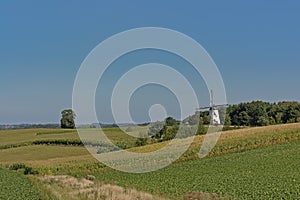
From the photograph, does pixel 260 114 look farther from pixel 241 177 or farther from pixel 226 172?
pixel 241 177

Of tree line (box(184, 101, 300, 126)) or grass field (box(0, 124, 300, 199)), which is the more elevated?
tree line (box(184, 101, 300, 126))

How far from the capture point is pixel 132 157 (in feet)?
146

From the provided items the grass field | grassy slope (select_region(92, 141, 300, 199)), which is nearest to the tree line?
the grass field

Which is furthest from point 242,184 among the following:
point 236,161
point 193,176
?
point 236,161

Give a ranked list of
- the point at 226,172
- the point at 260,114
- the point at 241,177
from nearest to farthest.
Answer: the point at 241,177
the point at 226,172
the point at 260,114

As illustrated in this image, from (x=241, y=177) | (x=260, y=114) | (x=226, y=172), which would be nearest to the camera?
(x=241, y=177)

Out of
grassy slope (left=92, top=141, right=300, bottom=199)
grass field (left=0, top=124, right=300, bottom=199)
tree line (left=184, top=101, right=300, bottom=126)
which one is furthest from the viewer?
tree line (left=184, top=101, right=300, bottom=126)

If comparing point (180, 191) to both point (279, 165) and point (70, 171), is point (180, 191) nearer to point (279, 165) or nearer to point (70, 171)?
point (279, 165)

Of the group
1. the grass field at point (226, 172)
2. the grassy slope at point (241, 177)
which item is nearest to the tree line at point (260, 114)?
the grass field at point (226, 172)

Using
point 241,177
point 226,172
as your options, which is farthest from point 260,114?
point 241,177

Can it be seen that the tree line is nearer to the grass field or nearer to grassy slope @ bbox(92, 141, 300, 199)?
the grass field

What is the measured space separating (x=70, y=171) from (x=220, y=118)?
171 feet

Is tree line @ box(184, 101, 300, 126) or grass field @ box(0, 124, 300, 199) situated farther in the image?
tree line @ box(184, 101, 300, 126)

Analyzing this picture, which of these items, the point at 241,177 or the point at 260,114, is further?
the point at 260,114
